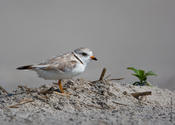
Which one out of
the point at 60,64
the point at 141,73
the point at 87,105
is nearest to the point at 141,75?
the point at 141,73

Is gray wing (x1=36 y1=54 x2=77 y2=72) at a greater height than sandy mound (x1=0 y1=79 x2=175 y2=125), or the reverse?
gray wing (x1=36 y1=54 x2=77 y2=72)

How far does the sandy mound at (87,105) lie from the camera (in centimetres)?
529

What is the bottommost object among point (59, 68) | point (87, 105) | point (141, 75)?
point (87, 105)

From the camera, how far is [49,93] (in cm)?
646

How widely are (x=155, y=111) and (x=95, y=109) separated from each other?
0.89m

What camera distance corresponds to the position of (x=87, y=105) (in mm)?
6156

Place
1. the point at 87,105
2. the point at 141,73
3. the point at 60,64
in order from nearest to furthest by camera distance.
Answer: the point at 87,105
the point at 60,64
the point at 141,73

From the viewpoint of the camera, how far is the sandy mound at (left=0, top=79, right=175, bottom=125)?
5289 millimetres

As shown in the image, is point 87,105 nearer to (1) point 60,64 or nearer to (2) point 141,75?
(1) point 60,64

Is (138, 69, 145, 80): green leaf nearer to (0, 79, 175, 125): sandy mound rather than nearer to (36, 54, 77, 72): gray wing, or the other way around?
(0, 79, 175, 125): sandy mound

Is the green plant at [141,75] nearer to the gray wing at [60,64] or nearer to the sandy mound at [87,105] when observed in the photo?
the sandy mound at [87,105]

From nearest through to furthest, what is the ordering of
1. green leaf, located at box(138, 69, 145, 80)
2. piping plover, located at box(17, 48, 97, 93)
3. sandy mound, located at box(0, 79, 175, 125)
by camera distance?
sandy mound, located at box(0, 79, 175, 125) → piping plover, located at box(17, 48, 97, 93) → green leaf, located at box(138, 69, 145, 80)

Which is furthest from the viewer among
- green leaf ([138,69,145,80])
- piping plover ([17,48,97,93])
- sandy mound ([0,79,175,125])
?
→ green leaf ([138,69,145,80])

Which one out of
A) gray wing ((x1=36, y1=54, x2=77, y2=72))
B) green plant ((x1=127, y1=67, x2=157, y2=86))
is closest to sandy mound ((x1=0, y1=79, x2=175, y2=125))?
green plant ((x1=127, y1=67, x2=157, y2=86))
